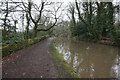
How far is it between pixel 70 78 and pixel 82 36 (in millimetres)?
24573

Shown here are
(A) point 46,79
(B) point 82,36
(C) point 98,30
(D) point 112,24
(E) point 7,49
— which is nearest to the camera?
(A) point 46,79

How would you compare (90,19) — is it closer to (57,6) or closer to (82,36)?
(82,36)

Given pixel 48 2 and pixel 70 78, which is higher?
pixel 48 2

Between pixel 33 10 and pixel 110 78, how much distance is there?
22170 millimetres

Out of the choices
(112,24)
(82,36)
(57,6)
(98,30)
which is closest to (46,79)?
(112,24)

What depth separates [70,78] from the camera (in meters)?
5.68

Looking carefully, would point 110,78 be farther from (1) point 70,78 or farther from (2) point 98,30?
(2) point 98,30

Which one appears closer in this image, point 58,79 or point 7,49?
point 58,79

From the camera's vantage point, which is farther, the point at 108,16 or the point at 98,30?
the point at 98,30

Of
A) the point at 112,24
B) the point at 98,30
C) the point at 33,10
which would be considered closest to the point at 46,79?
the point at 112,24

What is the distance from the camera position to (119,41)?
60.8ft

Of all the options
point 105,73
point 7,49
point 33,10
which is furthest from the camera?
point 33,10

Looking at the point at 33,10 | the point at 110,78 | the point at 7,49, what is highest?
the point at 33,10

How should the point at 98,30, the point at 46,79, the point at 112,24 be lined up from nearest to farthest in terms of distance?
the point at 46,79, the point at 112,24, the point at 98,30
